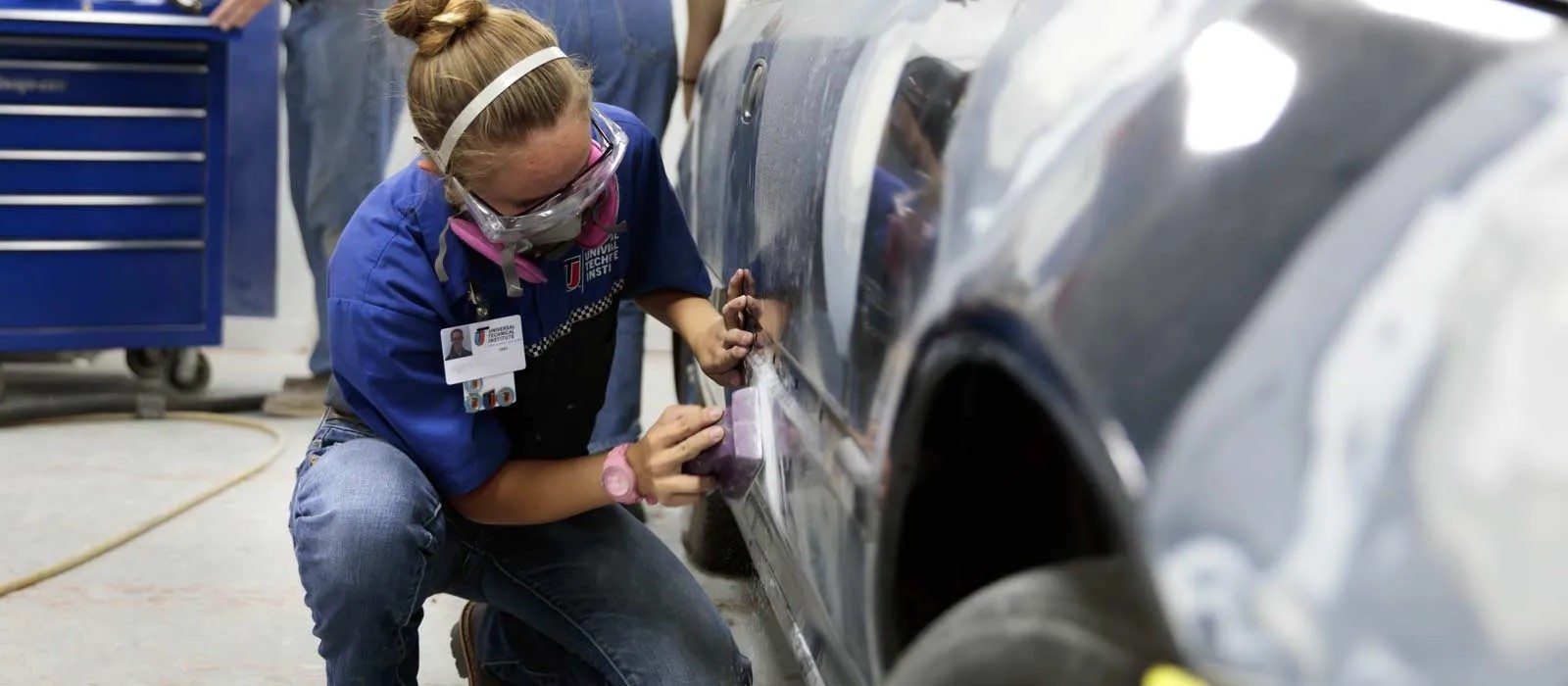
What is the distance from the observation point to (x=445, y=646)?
2.14m

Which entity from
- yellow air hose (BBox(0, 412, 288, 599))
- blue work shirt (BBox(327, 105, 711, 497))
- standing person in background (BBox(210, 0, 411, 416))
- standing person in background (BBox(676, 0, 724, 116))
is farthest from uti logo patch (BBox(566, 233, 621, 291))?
standing person in background (BBox(210, 0, 411, 416))

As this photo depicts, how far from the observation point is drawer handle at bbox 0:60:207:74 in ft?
10.8

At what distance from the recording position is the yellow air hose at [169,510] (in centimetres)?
232

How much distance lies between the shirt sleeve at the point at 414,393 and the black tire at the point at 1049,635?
0.78m

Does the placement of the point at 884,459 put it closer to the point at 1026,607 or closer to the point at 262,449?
the point at 1026,607

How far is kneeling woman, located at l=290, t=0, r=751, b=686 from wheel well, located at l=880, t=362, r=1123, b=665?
1.47 feet

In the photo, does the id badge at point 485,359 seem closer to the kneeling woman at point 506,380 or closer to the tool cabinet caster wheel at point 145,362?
the kneeling woman at point 506,380

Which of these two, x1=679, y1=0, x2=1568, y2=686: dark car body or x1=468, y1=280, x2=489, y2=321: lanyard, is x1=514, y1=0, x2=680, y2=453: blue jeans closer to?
x1=468, y1=280, x2=489, y2=321: lanyard

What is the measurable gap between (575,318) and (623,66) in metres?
1.01

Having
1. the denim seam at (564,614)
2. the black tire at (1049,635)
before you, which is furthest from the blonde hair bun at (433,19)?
the black tire at (1049,635)

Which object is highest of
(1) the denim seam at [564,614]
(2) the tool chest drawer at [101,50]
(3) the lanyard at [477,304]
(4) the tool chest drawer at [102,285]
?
(3) the lanyard at [477,304]

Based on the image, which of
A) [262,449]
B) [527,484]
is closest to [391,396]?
[527,484]

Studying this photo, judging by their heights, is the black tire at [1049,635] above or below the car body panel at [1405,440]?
below

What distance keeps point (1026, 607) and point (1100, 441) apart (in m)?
0.14
